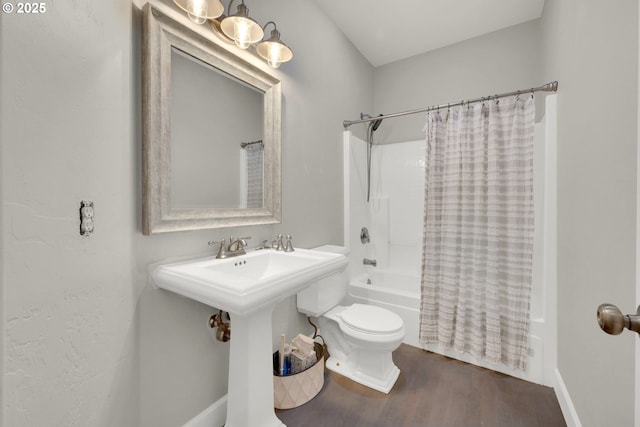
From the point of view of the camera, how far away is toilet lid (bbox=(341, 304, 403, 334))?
63.5 inches

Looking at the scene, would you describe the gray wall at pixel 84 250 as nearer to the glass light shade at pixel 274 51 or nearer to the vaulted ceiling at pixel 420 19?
the glass light shade at pixel 274 51

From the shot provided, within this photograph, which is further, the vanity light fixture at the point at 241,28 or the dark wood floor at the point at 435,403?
the dark wood floor at the point at 435,403

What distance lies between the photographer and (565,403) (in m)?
1.43

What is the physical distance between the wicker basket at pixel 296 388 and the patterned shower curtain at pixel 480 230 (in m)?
0.94

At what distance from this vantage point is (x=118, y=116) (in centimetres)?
99

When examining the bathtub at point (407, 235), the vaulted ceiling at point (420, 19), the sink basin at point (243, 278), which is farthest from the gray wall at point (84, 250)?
the vaulted ceiling at point (420, 19)

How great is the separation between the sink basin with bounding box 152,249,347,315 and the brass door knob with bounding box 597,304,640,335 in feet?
2.78

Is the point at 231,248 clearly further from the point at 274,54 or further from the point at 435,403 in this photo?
the point at 435,403

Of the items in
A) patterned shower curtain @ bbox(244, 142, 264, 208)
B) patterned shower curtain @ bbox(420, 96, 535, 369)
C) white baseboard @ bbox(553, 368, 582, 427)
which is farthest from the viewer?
patterned shower curtain @ bbox(420, 96, 535, 369)

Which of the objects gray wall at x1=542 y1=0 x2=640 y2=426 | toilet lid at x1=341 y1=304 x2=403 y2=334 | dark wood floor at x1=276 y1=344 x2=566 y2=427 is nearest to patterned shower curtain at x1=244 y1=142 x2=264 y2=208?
toilet lid at x1=341 y1=304 x2=403 y2=334

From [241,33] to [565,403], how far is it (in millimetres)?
2561

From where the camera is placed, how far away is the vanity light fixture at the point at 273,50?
1.46 metres

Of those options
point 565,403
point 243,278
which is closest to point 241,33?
point 243,278

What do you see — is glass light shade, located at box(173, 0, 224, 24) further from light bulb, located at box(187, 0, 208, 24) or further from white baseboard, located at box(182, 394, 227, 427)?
white baseboard, located at box(182, 394, 227, 427)
